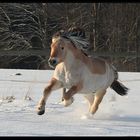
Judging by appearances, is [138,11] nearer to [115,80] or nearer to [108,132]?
[115,80]

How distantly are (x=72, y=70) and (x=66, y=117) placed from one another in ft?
2.05

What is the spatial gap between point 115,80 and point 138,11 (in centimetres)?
1137

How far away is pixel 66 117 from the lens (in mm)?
6215

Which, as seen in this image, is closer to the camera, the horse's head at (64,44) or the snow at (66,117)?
the snow at (66,117)

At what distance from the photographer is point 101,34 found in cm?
1905

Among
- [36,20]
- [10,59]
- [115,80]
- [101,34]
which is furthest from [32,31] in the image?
[115,80]

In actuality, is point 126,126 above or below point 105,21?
above

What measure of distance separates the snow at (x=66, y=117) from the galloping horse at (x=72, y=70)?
0.24m

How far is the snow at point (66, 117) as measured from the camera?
517 centimetres

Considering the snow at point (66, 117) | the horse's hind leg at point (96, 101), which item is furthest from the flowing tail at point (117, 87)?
the horse's hind leg at point (96, 101)

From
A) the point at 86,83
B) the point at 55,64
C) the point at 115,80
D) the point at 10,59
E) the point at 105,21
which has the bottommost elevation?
the point at 10,59

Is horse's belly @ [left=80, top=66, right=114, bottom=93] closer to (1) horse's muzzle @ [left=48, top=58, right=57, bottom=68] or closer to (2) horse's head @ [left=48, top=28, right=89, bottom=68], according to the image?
(2) horse's head @ [left=48, top=28, right=89, bottom=68]

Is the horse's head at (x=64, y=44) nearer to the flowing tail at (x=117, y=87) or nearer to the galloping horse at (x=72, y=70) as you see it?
the galloping horse at (x=72, y=70)

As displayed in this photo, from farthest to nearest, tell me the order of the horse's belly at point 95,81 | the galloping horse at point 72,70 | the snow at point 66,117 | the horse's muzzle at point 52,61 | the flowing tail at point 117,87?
the flowing tail at point 117,87 → the horse's belly at point 95,81 → the galloping horse at point 72,70 → the horse's muzzle at point 52,61 → the snow at point 66,117
